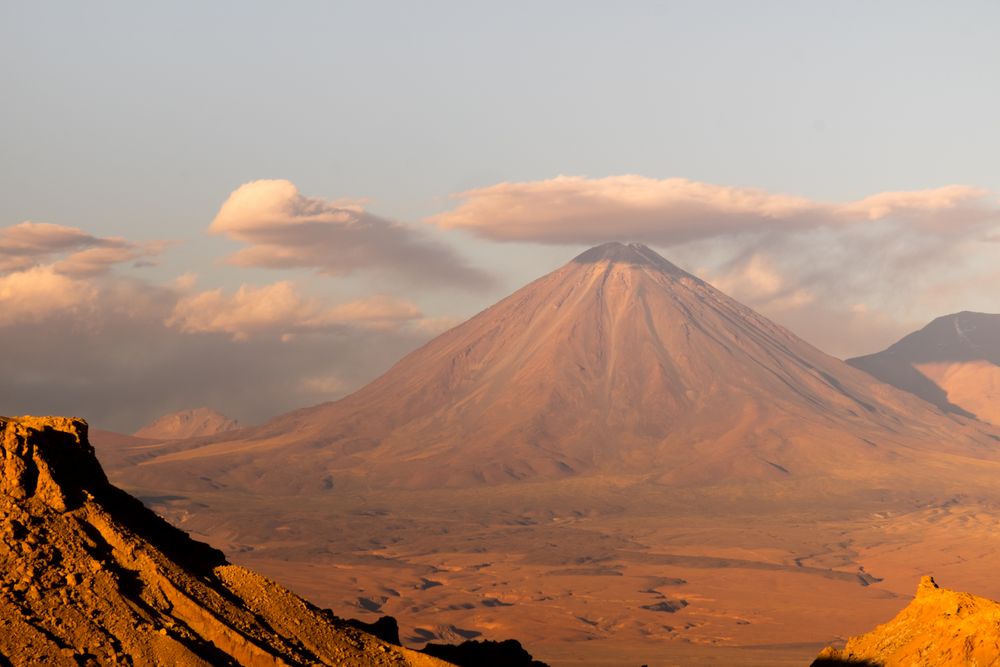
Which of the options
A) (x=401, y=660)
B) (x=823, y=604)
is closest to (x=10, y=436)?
(x=401, y=660)

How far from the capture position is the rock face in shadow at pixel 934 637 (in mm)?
51144

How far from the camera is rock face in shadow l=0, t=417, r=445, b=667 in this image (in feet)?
112

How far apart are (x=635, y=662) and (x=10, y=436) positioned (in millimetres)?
120546

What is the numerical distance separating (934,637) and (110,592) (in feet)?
100

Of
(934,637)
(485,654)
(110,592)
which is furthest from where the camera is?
(934,637)

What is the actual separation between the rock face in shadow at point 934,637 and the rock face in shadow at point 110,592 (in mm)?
20417

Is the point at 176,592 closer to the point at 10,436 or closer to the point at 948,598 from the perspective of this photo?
the point at 10,436

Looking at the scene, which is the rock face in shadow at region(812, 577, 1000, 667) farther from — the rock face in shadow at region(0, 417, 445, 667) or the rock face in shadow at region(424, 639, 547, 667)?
the rock face in shadow at region(0, 417, 445, 667)

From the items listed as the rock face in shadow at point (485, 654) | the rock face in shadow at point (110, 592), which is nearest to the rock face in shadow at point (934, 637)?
the rock face in shadow at point (485, 654)

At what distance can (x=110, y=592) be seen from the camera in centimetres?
3572

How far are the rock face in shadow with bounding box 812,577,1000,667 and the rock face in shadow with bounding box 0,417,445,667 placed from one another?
20.4 m

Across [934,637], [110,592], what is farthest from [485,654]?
[110,592]

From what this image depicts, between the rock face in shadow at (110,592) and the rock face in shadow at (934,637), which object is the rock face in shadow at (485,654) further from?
the rock face in shadow at (934,637)

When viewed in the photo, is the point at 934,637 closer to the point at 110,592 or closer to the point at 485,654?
the point at 485,654
